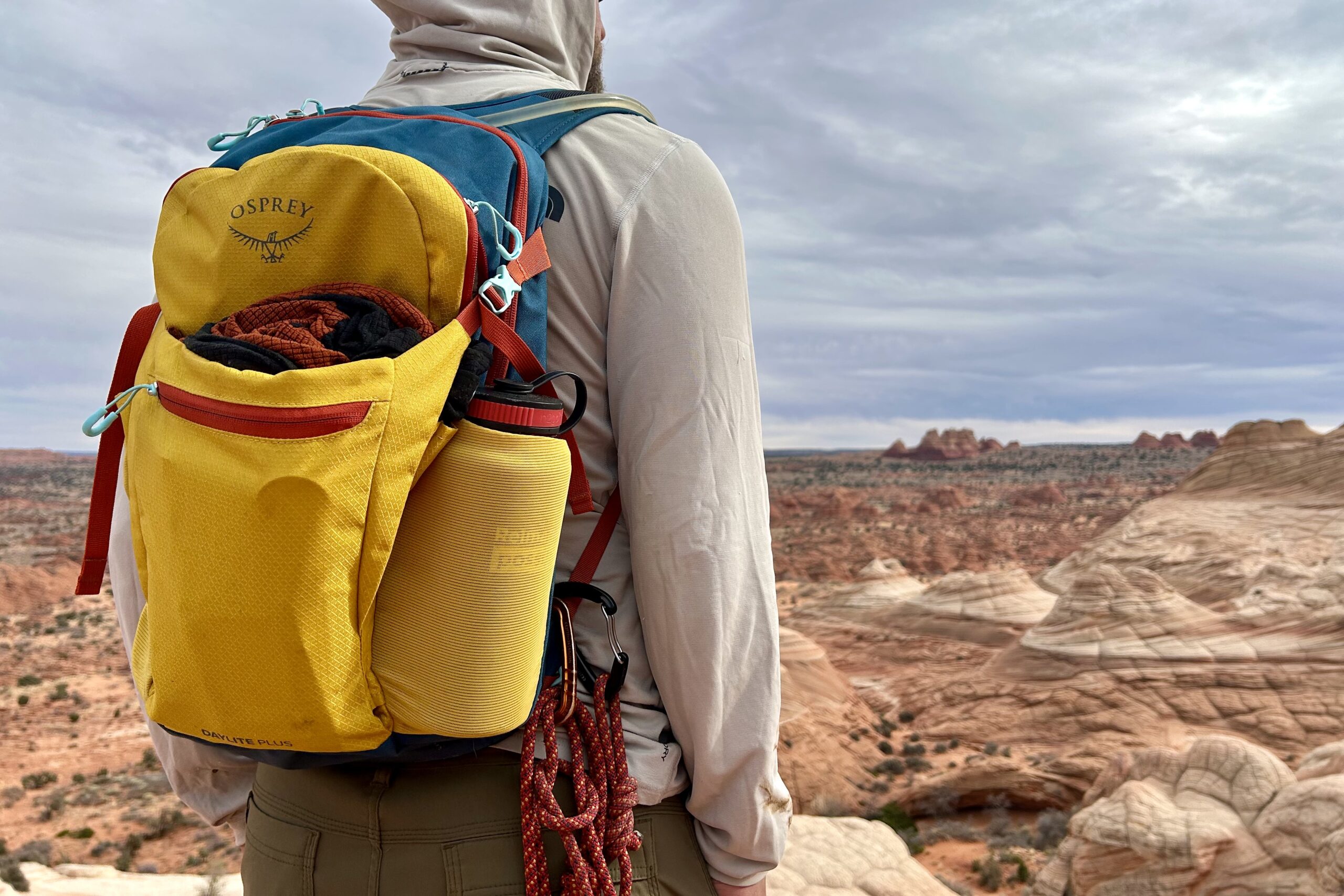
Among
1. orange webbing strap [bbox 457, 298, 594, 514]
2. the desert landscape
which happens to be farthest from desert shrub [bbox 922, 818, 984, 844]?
orange webbing strap [bbox 457, 298, 594, 514]

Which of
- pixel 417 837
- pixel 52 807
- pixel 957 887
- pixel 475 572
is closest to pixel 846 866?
pixel 957 887

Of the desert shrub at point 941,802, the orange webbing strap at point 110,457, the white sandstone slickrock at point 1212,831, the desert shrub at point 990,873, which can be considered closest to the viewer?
the orange webbing strap at point 110,457

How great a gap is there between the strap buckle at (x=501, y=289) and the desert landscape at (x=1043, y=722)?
4746 mm

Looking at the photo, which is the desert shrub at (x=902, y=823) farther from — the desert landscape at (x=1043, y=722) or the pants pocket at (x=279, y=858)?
the pants pocket at (x=279, y=858)

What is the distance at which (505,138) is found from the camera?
115cm

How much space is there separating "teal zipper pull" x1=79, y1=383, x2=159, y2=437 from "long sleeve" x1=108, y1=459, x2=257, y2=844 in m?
0.24

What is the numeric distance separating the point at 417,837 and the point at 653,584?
439 mm

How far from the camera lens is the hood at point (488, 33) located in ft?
4.76

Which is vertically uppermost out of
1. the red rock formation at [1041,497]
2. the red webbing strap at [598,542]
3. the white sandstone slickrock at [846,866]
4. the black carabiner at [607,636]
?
the red webbing strap at [598,542]

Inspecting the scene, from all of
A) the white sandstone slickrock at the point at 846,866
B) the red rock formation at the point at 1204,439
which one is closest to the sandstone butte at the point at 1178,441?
the red rock formation at the point at 1204,439

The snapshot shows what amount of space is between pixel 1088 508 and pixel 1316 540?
1073 inches

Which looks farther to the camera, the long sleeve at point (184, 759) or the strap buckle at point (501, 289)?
the long sleeve at point (184, 759)

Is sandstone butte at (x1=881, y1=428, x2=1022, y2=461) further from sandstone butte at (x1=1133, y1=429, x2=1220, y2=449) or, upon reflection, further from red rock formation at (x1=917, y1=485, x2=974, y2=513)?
red rock formation at (x1=917, y1=485, x2=974, y2=513)

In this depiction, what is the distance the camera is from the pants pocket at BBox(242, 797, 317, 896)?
1.18m
